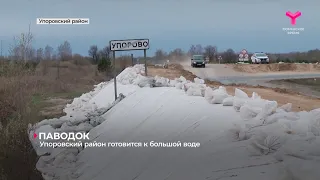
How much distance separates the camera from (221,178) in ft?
10.5

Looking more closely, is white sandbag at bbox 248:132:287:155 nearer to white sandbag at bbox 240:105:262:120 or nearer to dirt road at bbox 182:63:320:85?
white sandbag at bbox 240:105:262:120

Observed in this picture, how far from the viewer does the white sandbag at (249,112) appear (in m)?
4.00

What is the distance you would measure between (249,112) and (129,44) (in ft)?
A: 7.51

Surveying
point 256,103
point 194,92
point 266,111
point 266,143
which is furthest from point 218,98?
point 266,143

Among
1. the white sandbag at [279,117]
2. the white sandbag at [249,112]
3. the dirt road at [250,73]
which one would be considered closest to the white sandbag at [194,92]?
the white sandbag at [249,112]

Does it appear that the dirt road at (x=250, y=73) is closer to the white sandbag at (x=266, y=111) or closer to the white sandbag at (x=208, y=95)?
the white sandbag at (x=208, y=95)

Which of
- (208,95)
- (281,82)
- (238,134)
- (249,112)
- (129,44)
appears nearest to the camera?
(238,134)

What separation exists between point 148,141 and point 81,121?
189 cm

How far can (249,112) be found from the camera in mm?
4043

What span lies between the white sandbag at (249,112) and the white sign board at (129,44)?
200cm

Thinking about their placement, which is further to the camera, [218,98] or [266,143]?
[218,98]

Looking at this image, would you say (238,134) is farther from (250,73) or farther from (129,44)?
(250,73)

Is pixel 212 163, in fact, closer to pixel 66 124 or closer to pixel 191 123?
pixel 191 123

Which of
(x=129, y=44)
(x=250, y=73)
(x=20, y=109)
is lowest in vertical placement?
(x=250, y=73)
